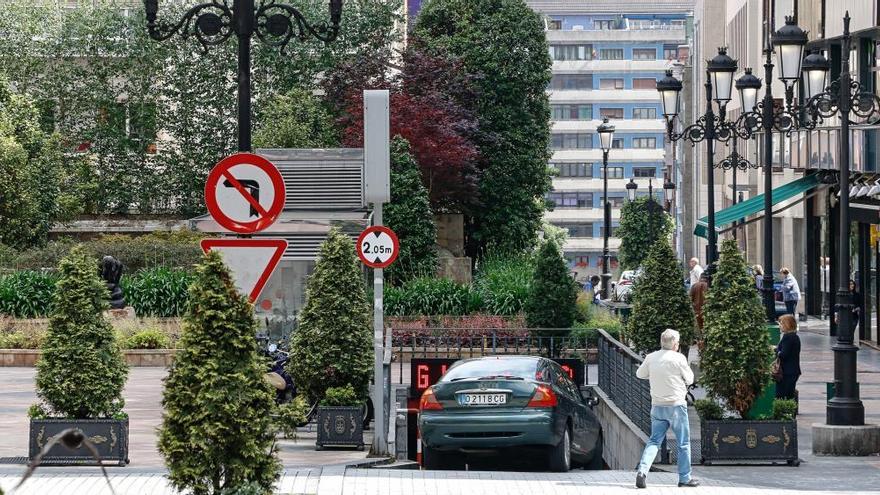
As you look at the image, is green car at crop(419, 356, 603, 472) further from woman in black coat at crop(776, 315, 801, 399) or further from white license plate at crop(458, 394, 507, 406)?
Answer: woman in black coat at crop(776, 315, 801, 399)

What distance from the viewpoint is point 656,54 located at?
154500 millimetres

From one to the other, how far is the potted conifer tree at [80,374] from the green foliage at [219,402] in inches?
206

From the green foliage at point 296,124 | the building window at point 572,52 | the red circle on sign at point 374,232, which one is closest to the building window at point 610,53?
the building window at point 572,52

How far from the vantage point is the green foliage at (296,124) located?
2026 inches

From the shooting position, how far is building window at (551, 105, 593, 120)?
153375mm

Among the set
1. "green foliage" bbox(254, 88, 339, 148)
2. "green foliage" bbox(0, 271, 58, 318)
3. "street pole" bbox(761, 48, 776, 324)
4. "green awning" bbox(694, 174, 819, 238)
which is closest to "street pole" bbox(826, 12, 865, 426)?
"street pole" bbox(761, 48, 776, 324)

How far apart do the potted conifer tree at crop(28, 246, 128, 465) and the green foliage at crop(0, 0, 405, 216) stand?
4133cm

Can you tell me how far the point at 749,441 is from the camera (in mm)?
18359

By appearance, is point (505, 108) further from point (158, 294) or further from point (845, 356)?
point (845, 356)

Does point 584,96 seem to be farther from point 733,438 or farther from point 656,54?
point 733,438

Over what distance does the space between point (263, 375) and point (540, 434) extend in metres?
6.14

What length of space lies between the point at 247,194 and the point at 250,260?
655 millimetres

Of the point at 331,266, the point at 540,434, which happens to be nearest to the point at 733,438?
the point at 540,434

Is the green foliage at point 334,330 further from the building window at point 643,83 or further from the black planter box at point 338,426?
the building window at point 643,83
